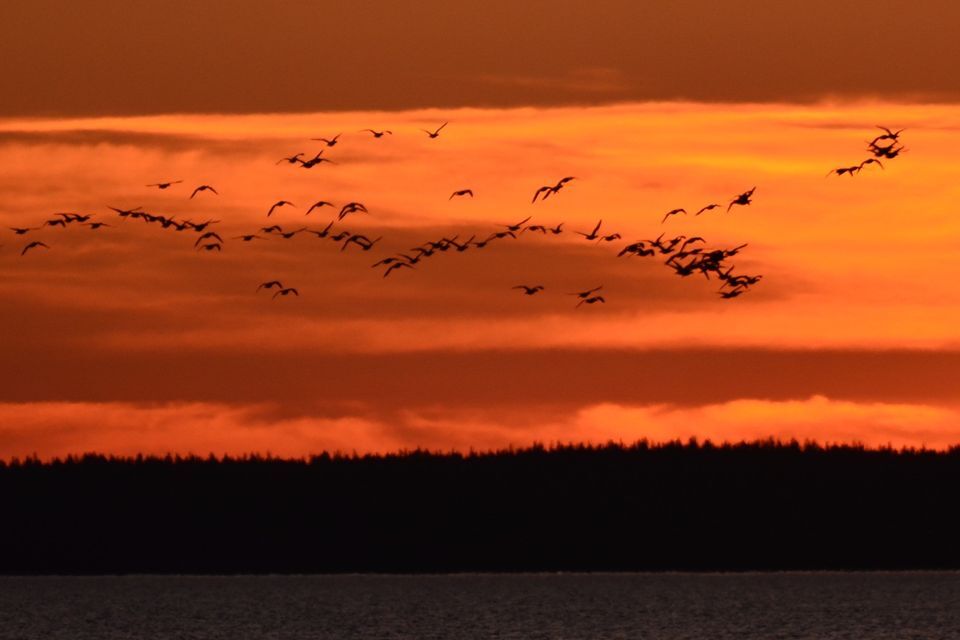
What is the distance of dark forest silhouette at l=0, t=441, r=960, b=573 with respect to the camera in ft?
344

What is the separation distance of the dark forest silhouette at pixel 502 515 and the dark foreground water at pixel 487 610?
300 centimetres

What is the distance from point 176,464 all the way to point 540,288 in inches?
2538

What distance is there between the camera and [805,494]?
10631cm

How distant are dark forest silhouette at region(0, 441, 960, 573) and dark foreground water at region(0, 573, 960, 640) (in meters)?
3.00

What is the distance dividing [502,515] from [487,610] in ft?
18.4

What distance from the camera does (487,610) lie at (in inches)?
4213

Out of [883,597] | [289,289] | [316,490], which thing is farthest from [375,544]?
[289,289]

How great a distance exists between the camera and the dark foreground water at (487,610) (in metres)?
88.9

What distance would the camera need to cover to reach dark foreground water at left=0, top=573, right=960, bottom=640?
88875 mm

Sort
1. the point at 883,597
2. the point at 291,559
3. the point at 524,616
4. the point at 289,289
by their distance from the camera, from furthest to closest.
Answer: the point at 883,597 < the point at 291,559 < the point at 524,616 < the point at 289,289

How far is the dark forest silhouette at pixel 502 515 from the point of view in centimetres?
10475

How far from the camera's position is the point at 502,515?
348 ft

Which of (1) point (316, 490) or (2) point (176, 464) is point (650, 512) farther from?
(2) point (176, 464)

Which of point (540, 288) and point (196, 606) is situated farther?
point (196, 606)
